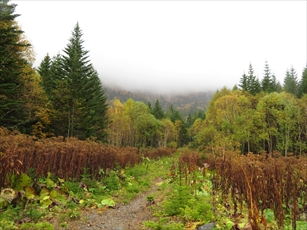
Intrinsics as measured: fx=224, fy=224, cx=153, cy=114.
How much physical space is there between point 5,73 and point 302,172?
19.8m

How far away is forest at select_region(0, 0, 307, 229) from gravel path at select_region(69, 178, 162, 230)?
12.9 inches

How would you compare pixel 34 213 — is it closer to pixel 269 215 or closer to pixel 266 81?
pixel 269 215

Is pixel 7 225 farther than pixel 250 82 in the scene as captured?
No

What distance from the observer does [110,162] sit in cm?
1138

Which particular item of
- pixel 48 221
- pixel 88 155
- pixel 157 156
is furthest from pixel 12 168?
pixel 157 156

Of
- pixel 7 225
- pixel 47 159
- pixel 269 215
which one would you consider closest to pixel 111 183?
pixel 47 159

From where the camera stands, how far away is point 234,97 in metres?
34.0

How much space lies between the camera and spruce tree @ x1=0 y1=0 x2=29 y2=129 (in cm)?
1711

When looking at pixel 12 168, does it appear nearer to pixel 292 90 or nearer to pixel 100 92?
pixel 100 92

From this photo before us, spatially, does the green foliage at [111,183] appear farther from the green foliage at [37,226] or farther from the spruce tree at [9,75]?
the spruce tree at [9,75]

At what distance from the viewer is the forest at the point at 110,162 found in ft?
18.2

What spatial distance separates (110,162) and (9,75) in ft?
40.2

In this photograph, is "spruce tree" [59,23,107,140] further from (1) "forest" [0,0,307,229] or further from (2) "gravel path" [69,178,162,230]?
(2) "gravel path" [69,178,162,230]

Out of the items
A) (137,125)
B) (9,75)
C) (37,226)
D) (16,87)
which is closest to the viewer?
(37,226)
